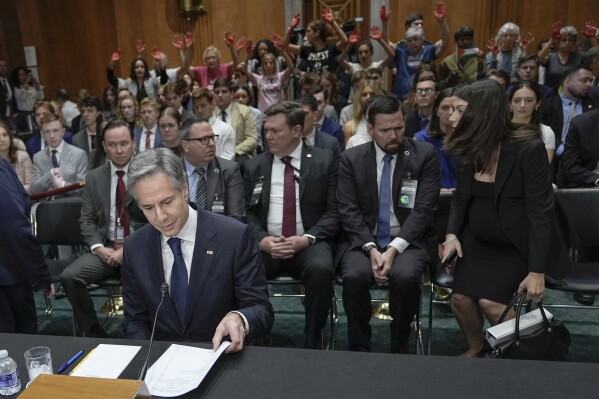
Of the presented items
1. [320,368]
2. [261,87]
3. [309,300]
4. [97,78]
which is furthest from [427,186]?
[97,78]

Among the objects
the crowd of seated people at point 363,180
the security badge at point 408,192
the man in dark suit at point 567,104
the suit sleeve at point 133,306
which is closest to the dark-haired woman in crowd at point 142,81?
the crowd of seated people at point 363,180

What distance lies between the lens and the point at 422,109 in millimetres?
4520

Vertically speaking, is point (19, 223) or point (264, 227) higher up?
point (19, 223)

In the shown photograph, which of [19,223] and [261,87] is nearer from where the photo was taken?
[19,223]

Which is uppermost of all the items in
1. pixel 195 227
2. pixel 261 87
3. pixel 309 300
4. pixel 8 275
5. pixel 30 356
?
pixel 261 87

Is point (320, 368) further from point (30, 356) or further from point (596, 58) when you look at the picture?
point (596, 58)

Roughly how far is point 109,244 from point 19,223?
0.91 meters

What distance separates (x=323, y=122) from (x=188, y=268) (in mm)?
3260

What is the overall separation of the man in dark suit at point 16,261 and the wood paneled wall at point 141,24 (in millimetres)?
7271

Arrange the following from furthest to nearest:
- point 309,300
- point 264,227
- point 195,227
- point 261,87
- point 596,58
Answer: point 261,87, point 596,58, point 264,227, point 309,300, point 195,227

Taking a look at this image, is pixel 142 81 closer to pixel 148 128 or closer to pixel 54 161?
pixel 148 128

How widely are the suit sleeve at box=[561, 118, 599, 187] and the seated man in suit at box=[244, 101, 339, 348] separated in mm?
1793

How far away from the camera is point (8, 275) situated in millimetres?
2809

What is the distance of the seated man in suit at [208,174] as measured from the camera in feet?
11.4
